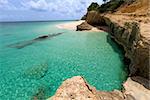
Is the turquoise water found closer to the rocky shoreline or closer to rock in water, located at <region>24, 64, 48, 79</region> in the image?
rock in water, located at <region>24, 64, 48, 79</region>

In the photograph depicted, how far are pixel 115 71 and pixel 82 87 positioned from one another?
793 cm

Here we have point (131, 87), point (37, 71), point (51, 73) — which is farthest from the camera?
point (37, 71)

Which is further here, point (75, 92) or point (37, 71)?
point (37, 71)

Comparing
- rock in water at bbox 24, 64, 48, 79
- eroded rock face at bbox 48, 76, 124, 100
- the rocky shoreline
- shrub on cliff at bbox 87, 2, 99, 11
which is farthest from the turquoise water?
shrub on cliff at bbox 87, 2, 99, 11

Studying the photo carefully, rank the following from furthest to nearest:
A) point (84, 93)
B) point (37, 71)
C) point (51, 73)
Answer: point (37, 71)
point (51, 73)
point (84, 93)

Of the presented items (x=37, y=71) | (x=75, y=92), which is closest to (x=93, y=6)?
(x=37, y=71)

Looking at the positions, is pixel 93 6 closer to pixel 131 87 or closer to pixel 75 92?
pixel 131 87

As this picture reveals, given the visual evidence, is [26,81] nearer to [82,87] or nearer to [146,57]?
[82,87]

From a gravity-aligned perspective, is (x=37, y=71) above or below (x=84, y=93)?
below

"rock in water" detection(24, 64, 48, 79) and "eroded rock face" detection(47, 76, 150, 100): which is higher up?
"eroded rock face" detection(47, 76, 150, 100)

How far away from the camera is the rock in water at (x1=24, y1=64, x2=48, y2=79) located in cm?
1361

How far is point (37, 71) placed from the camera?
14539 millimetres

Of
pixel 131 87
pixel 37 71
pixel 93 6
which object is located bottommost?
pixel 37 71

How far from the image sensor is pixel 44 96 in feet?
34.1
